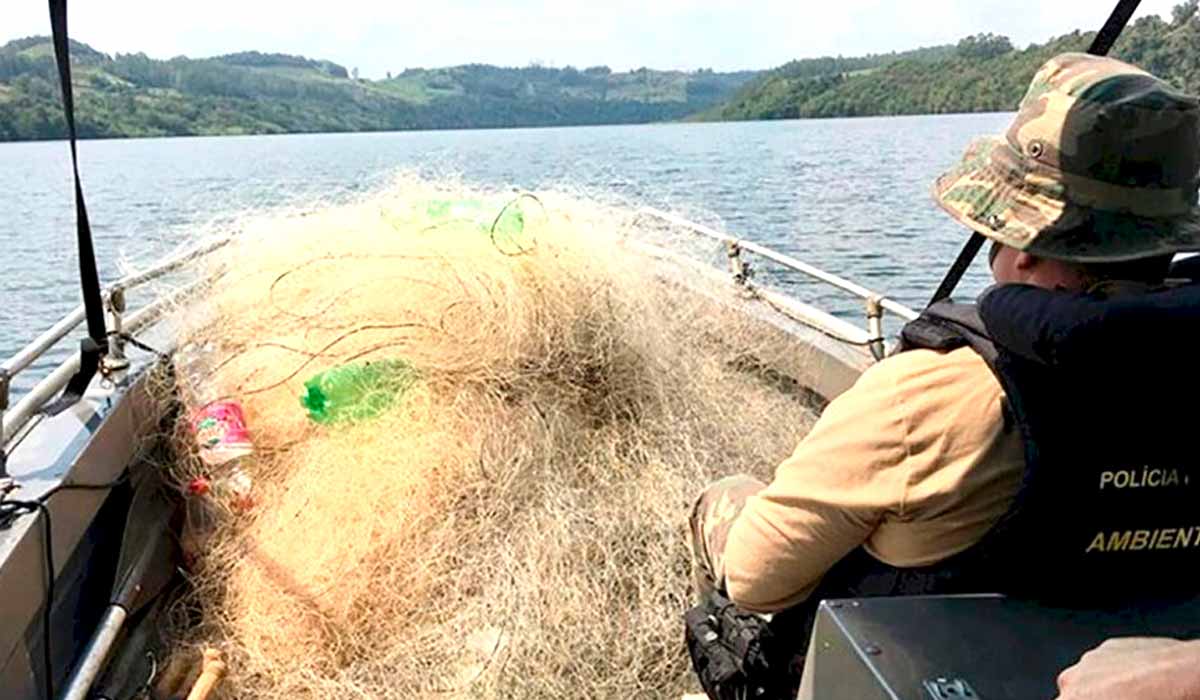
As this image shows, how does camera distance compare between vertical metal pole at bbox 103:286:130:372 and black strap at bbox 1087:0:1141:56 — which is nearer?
black strap at bbox 1087:0:1141:56

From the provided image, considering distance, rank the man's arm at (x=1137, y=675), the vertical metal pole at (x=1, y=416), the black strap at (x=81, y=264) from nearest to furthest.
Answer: the man's arm at (x=1137, y=675) < the black strap at (x=81, y=264) < the vertical metal pole at (x=1, y=416)

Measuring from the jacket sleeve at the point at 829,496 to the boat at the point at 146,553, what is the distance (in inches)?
5.7

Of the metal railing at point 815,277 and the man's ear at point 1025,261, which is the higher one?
the man's ear at point 1025,261

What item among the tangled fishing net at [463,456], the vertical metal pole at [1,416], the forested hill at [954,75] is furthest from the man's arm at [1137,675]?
the vertical metal pole at [1,416]

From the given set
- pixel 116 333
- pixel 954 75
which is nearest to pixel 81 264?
pixel 116 333

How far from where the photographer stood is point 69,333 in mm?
3633

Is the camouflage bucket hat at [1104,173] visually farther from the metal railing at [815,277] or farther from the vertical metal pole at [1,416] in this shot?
the vertical metal pole at [1,416]

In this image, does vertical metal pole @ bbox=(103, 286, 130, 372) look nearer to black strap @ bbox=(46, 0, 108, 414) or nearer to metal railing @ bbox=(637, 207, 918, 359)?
black strap @ bbox=(46, 0, 108, 414)

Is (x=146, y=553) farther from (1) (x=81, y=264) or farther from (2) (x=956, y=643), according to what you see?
(2) (x=956, y=643)

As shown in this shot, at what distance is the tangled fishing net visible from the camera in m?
2.64

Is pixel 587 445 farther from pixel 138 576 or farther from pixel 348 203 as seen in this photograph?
pixel 348 203

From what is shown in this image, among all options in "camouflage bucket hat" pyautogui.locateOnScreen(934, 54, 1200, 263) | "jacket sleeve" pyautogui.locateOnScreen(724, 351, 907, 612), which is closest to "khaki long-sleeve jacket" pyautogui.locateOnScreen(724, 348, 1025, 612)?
"jacket sleeve" pyautogui.locateOnScreen(724, 351, 907, 612)

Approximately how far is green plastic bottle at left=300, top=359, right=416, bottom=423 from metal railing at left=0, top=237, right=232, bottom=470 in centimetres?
64

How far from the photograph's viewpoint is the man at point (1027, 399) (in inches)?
60.6
